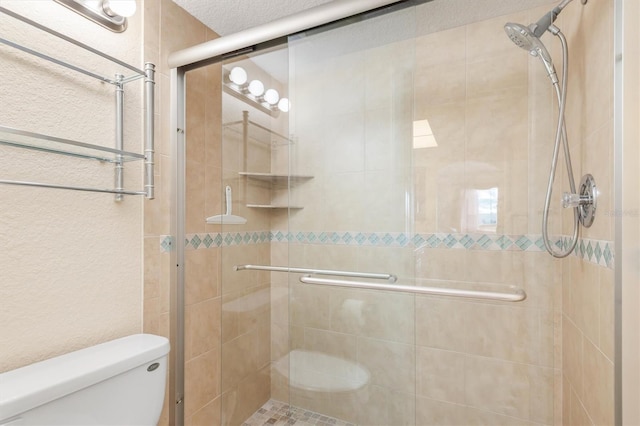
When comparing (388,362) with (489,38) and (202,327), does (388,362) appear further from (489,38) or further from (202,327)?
(489,38)

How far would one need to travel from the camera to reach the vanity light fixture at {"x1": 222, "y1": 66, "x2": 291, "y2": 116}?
59.4 inches

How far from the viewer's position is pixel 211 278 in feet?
5.19

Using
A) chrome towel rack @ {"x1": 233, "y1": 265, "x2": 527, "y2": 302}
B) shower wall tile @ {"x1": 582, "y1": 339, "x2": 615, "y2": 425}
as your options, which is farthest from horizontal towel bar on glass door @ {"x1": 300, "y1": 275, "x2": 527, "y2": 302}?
shower wall tile @ {"x1": 582, "y1": 339, "x2": 615, "y2": 425}

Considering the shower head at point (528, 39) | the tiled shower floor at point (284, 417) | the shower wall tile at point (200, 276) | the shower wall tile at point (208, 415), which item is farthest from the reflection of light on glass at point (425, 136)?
the shower wall tile at point (208, 415)

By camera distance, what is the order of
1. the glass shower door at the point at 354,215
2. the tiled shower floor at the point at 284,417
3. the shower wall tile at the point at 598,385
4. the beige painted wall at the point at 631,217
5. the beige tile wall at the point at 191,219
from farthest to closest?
the beige tile wall at the point at 191,219 → the tiled shower floor at the point at 284,417 → the glass shower door at the point at 354,215 → the shower wall tile at the point at 598,385 → the beige painted wall at the point at 631,217

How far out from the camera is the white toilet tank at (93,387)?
80cm

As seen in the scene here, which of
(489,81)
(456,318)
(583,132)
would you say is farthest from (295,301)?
(489,81)

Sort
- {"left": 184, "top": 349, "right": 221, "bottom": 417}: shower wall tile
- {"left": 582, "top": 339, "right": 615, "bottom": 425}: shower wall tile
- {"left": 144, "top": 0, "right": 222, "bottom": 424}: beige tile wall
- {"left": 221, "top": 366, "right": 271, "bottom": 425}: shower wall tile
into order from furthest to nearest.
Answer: {"left": 221, "top": 366, "right": 271, "bottom": 425}: shower wall tile < {"left": 184, "top": 349, "right": 221, "bottom": 417}: shower wall tile < {"left": 144, "top": 0, "right": 222, "bottom": 424}: beige tile wall < {"left": 582, "top": 339, "right": 615, "bottom": 425}: shower wall tile

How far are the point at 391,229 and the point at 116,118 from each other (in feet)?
3.65

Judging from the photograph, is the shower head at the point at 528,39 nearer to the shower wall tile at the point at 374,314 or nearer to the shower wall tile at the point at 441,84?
the shower wall tile at the point at 441,84

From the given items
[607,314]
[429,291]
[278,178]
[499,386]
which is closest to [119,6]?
[278,178]

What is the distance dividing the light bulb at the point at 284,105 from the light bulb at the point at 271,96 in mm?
51

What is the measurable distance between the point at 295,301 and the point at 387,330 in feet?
1.26

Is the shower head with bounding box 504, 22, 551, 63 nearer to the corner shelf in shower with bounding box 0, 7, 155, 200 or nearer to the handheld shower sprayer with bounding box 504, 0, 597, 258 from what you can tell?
the handheld shower sprayer with bounding box 504, 0, 597, 258
